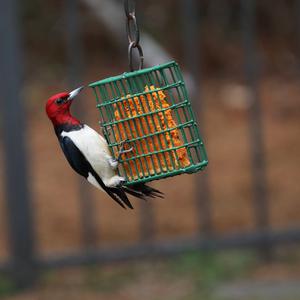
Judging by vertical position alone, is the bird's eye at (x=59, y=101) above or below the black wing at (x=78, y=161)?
above

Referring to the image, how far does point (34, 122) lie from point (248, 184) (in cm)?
298

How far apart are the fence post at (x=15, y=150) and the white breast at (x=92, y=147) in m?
2.68

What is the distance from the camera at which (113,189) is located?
3924 mm

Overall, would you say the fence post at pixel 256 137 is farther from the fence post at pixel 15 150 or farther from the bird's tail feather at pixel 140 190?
the bird's tail feather at pixel 140 190

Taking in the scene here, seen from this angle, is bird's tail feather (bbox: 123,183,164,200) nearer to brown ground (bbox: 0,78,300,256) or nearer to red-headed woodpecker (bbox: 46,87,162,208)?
red-headed woodpecker (bbox: 46,87,162,208)

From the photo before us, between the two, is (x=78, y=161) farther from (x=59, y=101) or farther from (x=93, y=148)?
(x=59, y=101)

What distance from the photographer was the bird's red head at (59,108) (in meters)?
4.00

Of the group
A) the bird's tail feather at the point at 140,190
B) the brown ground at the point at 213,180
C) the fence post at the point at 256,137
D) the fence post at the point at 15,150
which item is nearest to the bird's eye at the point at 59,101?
the bird's tail feather at the point at 140,190

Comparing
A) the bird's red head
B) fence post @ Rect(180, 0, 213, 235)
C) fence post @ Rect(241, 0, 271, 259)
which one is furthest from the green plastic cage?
fence post @ Rect(241, 0, 271, 259)

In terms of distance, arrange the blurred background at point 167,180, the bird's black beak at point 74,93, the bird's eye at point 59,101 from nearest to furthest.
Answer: the bird's black beak at point 74,93
the bird's eye at point 59,101
the blurred background at point 167,180

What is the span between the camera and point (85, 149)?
3.97 m

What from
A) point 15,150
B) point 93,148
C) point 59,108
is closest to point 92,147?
point 93,148

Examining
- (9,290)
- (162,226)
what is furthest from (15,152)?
(162,226)

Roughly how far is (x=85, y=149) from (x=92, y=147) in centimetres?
3
